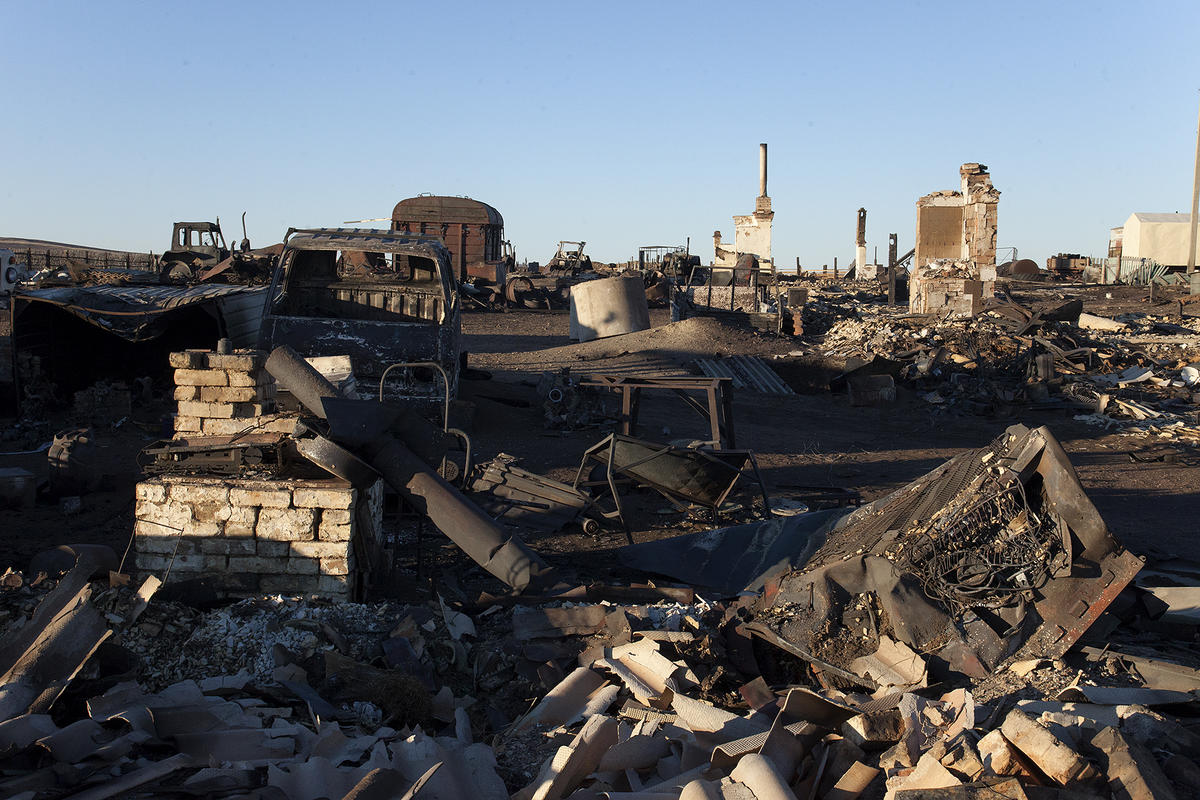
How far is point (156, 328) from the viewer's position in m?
9.50

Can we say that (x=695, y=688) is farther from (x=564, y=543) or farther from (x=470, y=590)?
(x=564, y=543)

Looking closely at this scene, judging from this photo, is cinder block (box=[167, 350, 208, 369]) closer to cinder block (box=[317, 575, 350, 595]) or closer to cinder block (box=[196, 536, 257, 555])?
cinder block (box=[196, 536, 257, 555])

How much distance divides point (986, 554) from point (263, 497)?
3.14 meters

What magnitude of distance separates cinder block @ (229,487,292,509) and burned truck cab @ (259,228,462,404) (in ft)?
8.86

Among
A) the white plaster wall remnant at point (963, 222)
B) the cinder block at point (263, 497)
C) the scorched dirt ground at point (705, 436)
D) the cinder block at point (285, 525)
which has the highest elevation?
the white plaster wall remnant at point (963, 222)

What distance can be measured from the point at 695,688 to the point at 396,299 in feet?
21.1

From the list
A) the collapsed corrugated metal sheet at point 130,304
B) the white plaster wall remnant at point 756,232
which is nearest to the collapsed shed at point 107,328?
the collapsed corrugated metal sheet at point 130,304

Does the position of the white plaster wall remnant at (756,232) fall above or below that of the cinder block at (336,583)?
above

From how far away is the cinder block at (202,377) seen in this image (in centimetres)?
470

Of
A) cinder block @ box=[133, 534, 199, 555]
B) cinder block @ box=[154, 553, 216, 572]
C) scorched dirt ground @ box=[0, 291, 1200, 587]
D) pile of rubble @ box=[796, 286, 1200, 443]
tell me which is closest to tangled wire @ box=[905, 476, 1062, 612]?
scorched dirt ground @ box=[0, 291, 1200, 587]

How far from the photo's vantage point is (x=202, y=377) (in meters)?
4.71

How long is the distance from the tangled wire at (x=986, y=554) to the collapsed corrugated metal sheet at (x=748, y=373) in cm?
1022

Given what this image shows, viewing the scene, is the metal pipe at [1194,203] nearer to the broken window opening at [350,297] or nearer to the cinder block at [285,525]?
the broken window opening at [350,297]

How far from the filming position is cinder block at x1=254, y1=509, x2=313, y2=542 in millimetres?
4027
